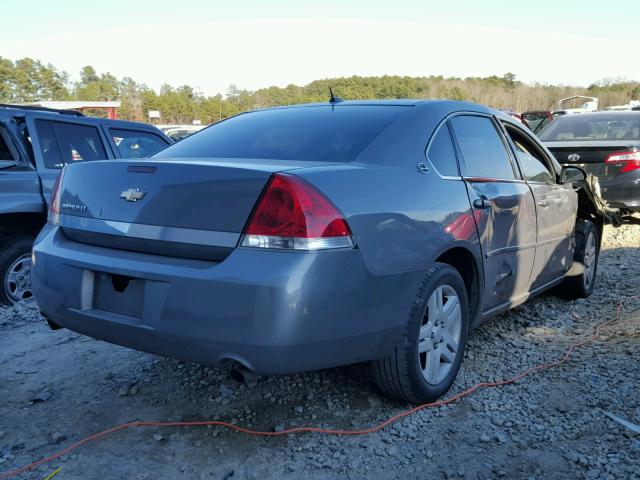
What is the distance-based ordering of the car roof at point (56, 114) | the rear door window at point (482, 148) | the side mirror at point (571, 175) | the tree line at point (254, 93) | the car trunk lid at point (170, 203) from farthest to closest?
the tree line at point (254, 93)
the car roof at point (56, 114)
the side mirror at point (571, 175)
the rear door window at point (482, 148)
the car trunk lid at point (170, 203)

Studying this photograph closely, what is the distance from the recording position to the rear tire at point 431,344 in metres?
2.79

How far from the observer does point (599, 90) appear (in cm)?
6825

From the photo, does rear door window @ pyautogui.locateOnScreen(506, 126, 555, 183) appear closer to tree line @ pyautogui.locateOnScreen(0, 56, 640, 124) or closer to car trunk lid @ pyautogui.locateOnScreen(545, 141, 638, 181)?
car trunk lid @ pyautogui.locateOnScreen(545, 141, 638, 181)

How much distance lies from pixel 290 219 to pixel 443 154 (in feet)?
4.17

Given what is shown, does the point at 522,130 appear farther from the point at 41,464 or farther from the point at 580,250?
the point at 41,464

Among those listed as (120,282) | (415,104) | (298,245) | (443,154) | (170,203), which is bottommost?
(120,282)

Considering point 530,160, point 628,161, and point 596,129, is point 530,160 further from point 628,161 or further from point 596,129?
point 596,129

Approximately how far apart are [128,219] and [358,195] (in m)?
1.03

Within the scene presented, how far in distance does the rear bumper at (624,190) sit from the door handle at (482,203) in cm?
543

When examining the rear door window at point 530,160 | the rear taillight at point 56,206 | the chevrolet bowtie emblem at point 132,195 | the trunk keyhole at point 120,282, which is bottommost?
the trunk keyhole at point 120,282

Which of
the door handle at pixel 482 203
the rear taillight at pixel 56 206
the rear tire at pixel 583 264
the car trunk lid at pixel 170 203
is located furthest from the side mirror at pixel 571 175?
the rear taillight at pixel 56 206

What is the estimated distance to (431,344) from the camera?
3.01 m

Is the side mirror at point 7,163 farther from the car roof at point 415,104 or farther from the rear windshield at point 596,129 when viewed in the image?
the rear windshield at point 596,129

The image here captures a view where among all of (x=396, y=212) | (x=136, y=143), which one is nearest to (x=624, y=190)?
(x=136, y=143)
